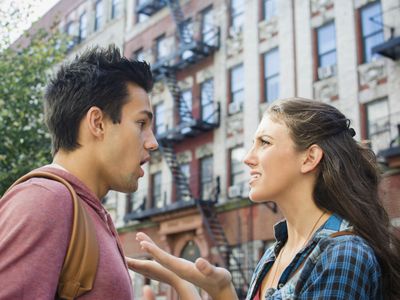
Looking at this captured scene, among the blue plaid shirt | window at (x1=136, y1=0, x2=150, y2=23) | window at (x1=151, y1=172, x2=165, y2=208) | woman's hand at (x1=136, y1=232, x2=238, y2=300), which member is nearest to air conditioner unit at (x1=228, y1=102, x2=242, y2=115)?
window at (x1=151, y1=172, x2=165, y2=208)

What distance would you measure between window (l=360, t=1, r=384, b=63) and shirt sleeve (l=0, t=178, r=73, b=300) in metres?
16.6

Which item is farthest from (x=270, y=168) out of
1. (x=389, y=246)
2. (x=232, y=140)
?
(x=232, y=140)

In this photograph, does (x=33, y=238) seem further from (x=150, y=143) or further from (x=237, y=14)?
(x=237, y=14)

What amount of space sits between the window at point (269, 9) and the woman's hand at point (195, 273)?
19.6 metres

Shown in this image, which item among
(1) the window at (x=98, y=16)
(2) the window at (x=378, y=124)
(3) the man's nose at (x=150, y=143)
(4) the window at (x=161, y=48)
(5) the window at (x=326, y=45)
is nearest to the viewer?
(3) the man's nose at (x=150, y=143)

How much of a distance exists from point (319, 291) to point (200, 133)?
20493mm

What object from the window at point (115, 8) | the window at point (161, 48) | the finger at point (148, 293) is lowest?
the finger at point (148, 293)

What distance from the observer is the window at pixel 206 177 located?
2238 cm

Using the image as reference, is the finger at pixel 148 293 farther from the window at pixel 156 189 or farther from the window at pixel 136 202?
the window at pixel 136 202

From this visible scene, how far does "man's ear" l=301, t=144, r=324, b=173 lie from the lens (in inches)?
128

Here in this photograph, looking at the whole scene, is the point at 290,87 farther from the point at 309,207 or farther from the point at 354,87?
the point at 309,207

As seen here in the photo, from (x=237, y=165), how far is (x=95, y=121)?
62.0 ft

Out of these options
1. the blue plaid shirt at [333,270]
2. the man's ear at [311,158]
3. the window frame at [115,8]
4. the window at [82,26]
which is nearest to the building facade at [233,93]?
the window frame at [115,8]

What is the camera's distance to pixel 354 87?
701 inches
